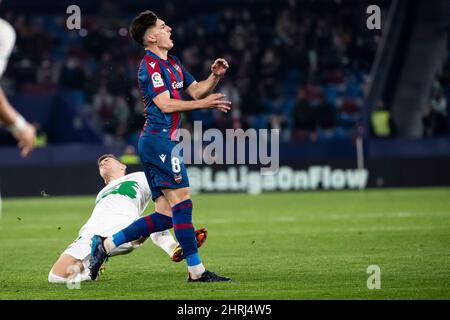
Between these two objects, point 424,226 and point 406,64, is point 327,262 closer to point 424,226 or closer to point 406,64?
point 424,226

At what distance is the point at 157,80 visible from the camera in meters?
9.29

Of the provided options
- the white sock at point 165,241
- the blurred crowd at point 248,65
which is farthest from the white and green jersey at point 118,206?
the blurred crowd at point 248,65

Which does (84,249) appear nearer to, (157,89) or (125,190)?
(125,190)

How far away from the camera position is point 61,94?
2872cm

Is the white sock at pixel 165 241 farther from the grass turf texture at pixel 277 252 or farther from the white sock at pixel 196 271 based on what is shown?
the white sock at pixel 196 271

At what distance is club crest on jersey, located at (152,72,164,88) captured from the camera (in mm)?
9273

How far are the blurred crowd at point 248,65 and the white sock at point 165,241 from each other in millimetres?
17471

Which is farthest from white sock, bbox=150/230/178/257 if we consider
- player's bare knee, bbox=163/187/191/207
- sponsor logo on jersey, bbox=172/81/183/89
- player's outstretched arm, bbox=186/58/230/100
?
sponsor logo on jersey, bbox=172/81/183/89

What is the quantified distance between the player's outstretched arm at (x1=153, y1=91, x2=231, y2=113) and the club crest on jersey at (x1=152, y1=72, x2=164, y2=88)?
8 cm

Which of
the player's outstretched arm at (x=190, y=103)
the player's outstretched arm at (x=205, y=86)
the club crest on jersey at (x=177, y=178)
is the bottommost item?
the club crest on jersey at (x=177, y=178)

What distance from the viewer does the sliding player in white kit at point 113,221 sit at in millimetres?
9711

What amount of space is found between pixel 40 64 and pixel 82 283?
22.0m

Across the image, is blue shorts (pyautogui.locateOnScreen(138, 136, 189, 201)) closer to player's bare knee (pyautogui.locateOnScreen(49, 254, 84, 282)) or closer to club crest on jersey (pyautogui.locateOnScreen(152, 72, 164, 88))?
club crest on jersey (pyautogui.locateOnScreen(152, 72, 164, 88))

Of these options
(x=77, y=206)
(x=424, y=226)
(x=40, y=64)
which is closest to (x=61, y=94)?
(x=40, y=64)
